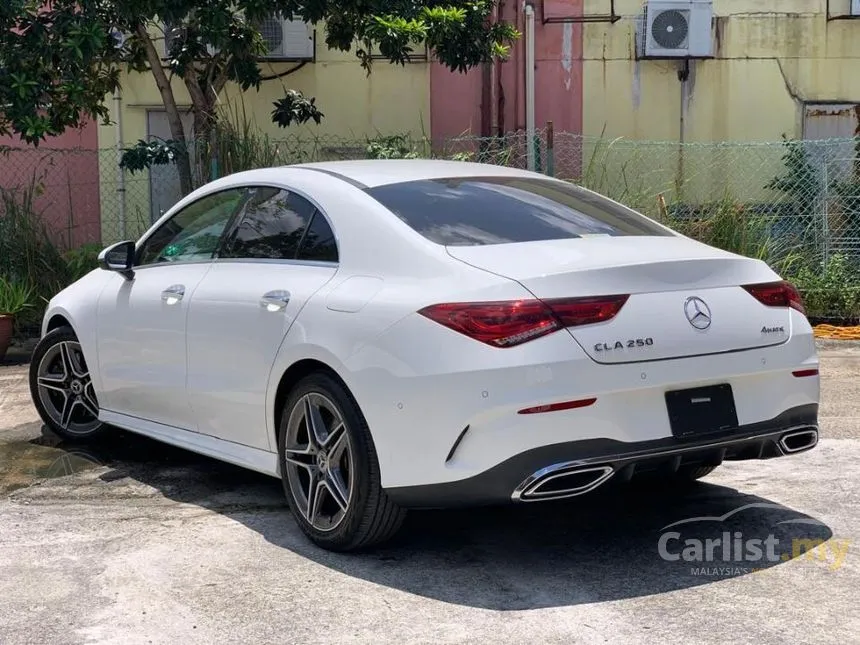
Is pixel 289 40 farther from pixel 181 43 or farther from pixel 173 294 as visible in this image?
pixel 173 294

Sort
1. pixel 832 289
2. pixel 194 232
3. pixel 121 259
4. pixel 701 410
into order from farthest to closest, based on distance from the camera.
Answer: pixel 832 289, pixel 121 259, pixel 194 232, pixel 701 410

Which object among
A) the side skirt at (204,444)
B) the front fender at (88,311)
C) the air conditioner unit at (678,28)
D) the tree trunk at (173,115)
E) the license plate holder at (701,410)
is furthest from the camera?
the air conditioner unit at (678,28)

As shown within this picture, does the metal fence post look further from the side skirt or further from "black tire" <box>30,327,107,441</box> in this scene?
the side skirt

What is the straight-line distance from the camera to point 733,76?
14328mm

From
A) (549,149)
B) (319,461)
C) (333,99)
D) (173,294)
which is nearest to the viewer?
(319,461)

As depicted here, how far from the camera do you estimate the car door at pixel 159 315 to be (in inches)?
200

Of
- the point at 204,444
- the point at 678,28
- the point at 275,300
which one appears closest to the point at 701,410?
the point at 275,300

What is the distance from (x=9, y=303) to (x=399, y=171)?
20.5 feet

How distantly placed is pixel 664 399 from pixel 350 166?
195 cm

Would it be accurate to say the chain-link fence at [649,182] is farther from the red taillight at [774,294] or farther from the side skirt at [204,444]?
the red taillight at [774,294]

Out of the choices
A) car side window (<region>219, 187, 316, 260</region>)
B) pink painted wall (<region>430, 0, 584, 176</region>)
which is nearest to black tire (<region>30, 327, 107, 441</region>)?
car side window (<region>219, 187, 316, 260</region>)

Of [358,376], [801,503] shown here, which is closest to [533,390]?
[358,376]

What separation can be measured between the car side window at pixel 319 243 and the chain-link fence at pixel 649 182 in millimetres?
6338

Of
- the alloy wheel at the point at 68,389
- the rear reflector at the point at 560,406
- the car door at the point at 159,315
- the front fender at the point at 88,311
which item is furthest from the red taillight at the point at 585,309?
the alloy wheel at the point at 68,389
